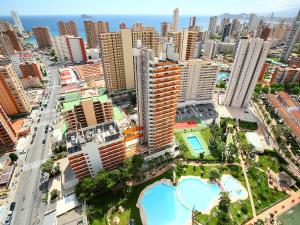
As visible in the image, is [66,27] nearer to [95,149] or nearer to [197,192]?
[95,149]

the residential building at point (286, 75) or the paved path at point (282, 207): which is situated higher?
the residential building at point (286, 75)

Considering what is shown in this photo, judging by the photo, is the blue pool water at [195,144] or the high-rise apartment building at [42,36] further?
the high-rise apartment building at [42,36]

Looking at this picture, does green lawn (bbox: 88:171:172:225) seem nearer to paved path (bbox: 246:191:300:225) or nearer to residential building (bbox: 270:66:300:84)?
paved path (bbox: 246:191:300:225)

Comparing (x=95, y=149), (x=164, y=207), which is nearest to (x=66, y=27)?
(x=95, y=149)

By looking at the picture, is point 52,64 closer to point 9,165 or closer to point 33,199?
point 9,165

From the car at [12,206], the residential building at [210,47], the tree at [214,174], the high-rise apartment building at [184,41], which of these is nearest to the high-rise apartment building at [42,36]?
the high-rise apartment building at [184,41]

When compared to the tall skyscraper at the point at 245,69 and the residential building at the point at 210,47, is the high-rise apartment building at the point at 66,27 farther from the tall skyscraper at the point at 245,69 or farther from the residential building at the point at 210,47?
the tall skyscraper at the point at 245,69

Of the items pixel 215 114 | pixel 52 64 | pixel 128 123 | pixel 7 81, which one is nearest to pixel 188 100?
pixel 215 114
